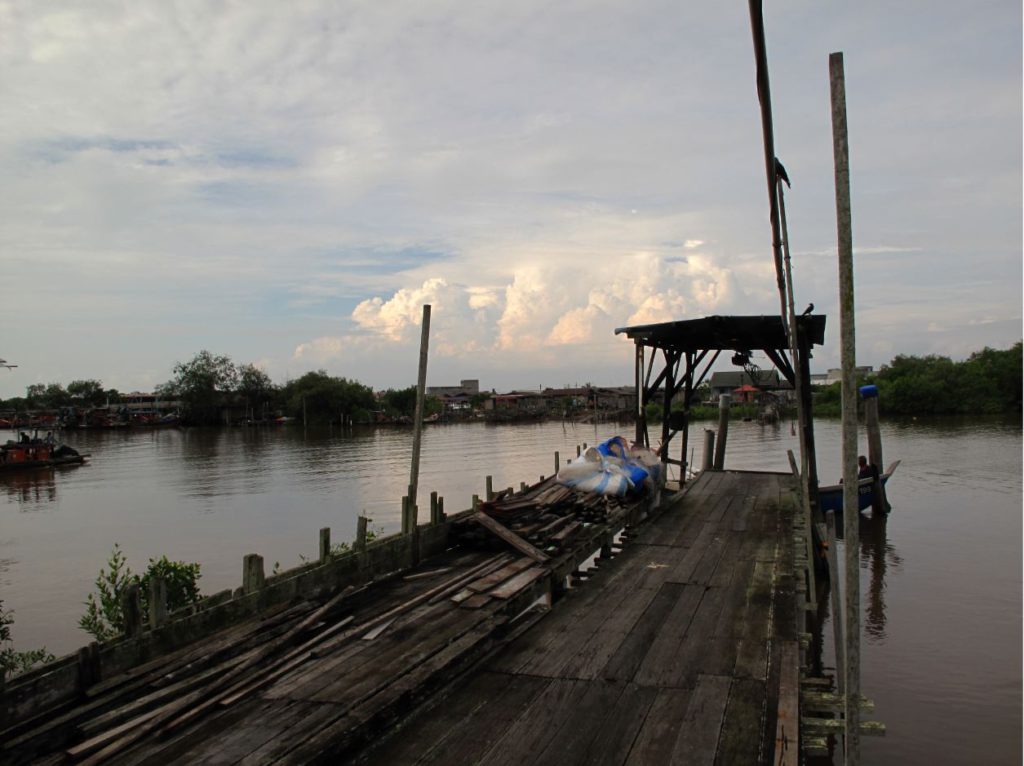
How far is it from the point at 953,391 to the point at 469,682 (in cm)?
7976

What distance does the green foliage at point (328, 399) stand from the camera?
100188 millimetres

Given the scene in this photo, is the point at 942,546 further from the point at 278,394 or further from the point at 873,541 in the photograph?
the point at 278,394

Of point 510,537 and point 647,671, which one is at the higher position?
point 510,537

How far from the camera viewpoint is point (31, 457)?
4672 centimetres

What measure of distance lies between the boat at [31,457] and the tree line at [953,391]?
66573 mm

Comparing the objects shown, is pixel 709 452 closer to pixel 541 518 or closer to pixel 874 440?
pixel 874 440

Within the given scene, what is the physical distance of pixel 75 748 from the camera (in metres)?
4.83

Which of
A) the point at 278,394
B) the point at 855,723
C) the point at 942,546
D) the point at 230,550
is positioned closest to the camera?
the point at 855,723

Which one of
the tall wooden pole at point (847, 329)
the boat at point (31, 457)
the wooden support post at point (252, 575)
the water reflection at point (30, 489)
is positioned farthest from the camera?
the boat at point (31, 457)

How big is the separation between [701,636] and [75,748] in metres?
4.93

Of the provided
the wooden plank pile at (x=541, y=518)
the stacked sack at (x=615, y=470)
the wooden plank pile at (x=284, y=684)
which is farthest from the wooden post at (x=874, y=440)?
the wooden plank pile at (x=284, y=684)

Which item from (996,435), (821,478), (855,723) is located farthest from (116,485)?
(996,435)

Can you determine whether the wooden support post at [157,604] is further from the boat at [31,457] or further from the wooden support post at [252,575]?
the boat at [31,457]

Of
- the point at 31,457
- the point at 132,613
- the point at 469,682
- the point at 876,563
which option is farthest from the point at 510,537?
the point at 31,457
